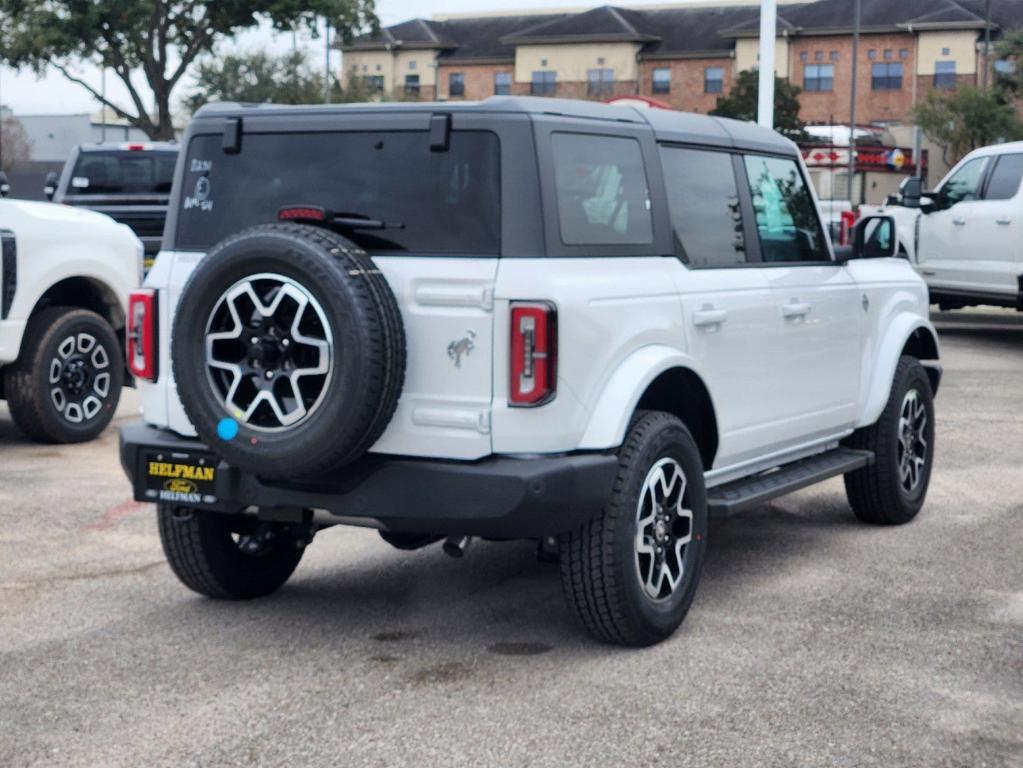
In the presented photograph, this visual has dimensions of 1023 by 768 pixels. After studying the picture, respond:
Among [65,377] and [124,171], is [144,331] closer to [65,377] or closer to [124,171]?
[65,377]

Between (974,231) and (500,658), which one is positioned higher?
(974,231)

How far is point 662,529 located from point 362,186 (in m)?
1.61

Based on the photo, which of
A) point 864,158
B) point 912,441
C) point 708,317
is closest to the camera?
point 708,317

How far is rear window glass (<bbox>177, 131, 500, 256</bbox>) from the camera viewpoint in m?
5.59

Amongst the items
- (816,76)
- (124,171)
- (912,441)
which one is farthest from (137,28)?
(816,76)

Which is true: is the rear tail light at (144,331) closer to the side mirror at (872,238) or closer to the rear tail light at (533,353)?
the rear tail light at (533,353)

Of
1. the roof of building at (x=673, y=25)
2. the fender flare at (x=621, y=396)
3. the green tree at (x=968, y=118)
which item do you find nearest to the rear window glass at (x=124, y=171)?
the fender flare at (x=621, y=396)

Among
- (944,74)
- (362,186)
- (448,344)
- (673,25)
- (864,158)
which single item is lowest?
(864,158)

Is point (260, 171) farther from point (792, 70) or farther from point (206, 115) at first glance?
point (792, 70)

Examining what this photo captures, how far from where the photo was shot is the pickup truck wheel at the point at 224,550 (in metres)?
6.39

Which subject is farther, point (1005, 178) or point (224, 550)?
point (1005, 178)

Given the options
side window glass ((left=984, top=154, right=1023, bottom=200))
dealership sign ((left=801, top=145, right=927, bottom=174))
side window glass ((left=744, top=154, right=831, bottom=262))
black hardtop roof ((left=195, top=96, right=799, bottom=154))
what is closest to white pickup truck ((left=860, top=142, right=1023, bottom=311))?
side window glass ((left=984, top=154, right=1023, bottom=200))

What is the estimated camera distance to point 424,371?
556 centimetres

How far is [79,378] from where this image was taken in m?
10.8
